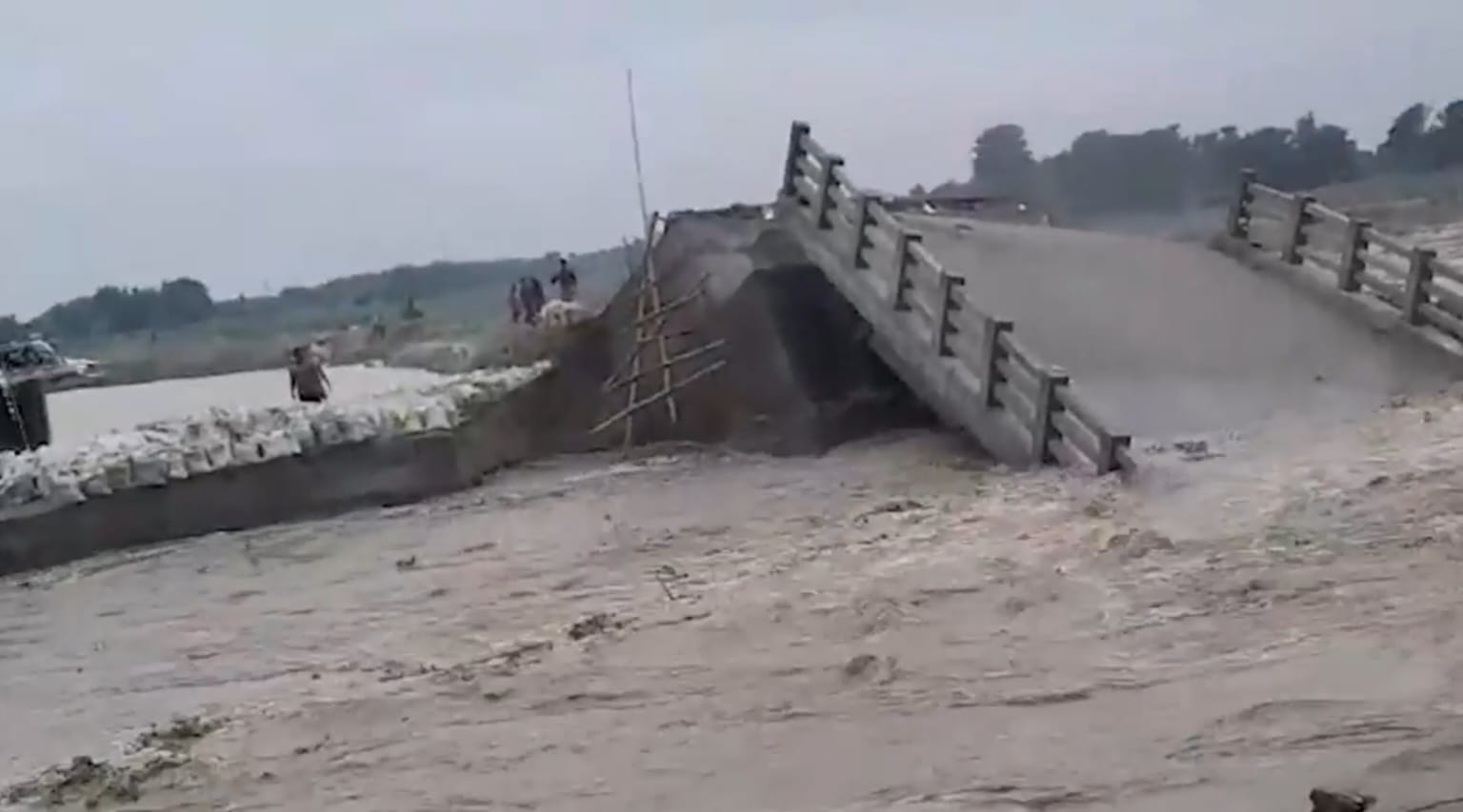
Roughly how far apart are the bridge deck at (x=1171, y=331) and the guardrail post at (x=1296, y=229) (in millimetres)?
349

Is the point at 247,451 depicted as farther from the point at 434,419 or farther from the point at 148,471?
the point at 434,419

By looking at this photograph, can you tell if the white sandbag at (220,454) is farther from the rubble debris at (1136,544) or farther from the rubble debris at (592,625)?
the rubble debris at (1136,544)

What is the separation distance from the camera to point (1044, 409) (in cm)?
1089

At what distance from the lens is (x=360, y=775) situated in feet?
19.1

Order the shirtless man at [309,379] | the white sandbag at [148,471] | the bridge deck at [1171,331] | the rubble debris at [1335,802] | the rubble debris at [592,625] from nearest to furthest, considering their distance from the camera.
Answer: the rubble debris at [1335,802] < the rubble debris at [592,625] < the white sandbag at [148,471] < the bridge deck at [1171,331] < the shirtless man at [309,379]

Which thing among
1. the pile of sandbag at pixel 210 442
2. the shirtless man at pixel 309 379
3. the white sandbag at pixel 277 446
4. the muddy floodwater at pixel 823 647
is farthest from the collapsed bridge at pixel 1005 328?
the shirtless man at pixel 309 379

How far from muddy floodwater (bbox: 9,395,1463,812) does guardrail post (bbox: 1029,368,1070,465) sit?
27 centimetres

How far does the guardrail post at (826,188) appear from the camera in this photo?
1398 centimetres

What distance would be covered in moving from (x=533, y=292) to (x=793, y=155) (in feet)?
34.1

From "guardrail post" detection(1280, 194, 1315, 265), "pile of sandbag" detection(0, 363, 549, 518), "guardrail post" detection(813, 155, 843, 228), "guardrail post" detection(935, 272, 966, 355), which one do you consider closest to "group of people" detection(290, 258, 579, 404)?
"pile of sandbag" detection(0, 363, 549, 518)

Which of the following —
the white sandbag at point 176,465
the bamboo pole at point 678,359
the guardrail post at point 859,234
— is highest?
the guardrail post at point 859,234

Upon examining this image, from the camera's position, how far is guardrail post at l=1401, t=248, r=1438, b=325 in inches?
521

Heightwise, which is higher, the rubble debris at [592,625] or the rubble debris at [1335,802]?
the rubble debris at [1335,802]

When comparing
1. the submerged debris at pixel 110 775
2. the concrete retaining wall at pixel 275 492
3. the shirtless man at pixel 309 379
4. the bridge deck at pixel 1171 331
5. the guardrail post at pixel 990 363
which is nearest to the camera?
the submerged debris at pixel 110 775
